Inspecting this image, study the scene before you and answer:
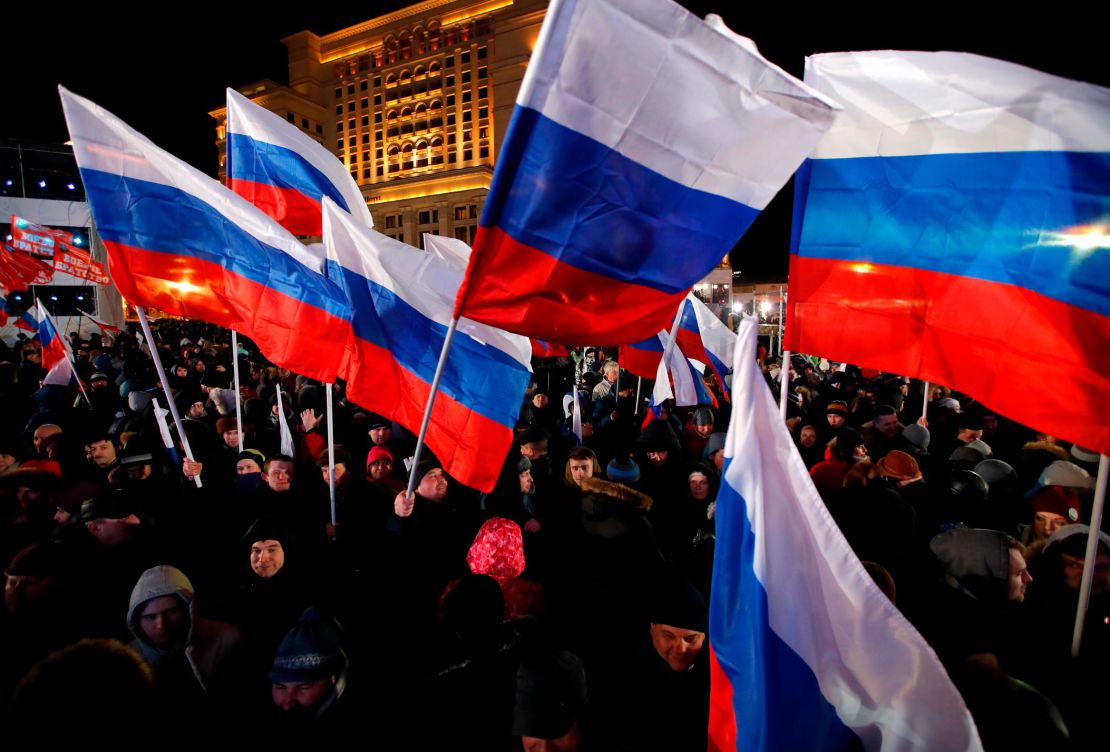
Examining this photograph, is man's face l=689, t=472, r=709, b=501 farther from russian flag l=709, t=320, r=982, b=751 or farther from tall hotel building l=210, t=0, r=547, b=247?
tall hotel building l=210, t=0, r=547, b=247

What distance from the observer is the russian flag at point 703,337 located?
7430 mm

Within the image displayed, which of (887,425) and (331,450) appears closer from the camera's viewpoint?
(331,450)

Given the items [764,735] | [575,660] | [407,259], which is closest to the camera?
[764,735]

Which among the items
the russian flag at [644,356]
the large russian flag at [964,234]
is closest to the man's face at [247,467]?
the russian flag at [644,356]

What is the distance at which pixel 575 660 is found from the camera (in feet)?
7.26

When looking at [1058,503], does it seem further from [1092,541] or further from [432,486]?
[432,486]

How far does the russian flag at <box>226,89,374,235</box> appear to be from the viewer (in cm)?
524

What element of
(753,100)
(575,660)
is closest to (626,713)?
(575,660)

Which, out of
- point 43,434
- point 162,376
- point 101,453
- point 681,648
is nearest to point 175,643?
point 162,376

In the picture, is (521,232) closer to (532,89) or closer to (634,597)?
(532,89)

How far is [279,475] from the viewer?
420 centimetres

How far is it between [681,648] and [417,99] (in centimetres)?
7295

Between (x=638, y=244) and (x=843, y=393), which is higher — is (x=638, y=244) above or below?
above

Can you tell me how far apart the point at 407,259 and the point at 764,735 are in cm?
340
